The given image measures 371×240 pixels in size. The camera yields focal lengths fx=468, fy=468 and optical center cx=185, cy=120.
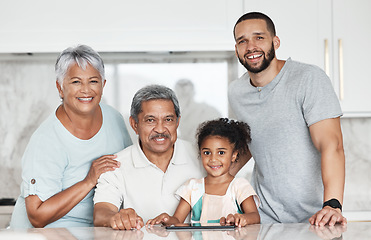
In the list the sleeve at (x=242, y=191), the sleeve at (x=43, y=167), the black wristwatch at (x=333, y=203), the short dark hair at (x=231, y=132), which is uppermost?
the short dark hair at (x=231, y=132)

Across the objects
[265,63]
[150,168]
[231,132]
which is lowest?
[150,168]

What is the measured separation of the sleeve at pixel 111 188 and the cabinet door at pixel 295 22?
109 cm

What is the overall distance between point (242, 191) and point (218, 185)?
0.10 m

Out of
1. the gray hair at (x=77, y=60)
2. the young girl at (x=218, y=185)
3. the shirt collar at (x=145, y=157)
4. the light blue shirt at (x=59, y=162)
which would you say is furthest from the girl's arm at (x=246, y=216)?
the gray hair at (x=77, y=60)

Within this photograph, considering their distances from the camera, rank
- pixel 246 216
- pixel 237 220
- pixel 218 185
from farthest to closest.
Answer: pixel 218 185 → pixel 246 216 → pixel 237 220

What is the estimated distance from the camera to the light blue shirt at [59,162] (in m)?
1.78

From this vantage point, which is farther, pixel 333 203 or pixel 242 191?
pixel 242 191

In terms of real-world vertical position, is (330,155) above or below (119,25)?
below

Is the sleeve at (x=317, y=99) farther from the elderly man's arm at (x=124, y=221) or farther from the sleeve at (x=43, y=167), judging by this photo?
the sleeve at (x=43, y=167)

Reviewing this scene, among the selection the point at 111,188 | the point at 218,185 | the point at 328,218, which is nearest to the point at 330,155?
the point at 328,218

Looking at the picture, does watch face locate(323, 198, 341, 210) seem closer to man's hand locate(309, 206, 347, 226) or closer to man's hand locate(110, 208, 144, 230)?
man's hand locate(309, 206, 347, 226)

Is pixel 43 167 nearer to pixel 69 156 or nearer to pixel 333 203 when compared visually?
pixel 69 156

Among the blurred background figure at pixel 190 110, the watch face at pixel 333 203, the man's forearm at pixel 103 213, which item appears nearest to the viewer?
the watch face at pixel 333 203

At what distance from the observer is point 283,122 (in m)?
1.79
